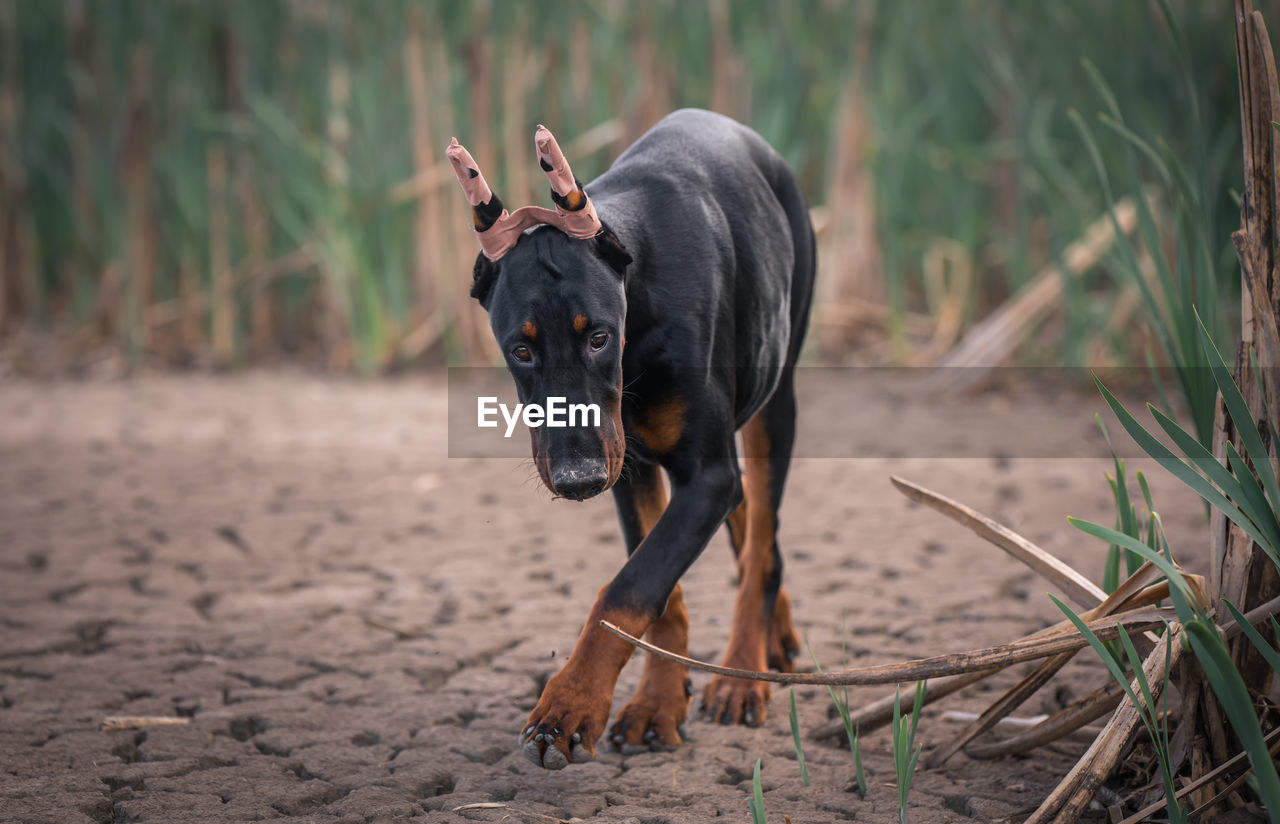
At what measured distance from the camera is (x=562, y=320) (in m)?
2.05

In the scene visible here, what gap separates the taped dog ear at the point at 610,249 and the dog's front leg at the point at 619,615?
463 millimetres

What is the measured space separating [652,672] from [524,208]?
109 centimetres

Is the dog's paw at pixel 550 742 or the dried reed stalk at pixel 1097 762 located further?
the dog's paw at pixel 550 742

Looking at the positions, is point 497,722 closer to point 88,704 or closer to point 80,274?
point 88,704

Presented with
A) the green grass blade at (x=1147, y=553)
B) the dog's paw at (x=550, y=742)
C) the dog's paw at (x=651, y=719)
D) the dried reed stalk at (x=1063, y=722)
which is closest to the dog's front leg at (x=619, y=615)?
the dog's paw at (x=550, y=742)

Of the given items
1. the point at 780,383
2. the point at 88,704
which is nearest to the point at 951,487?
the point at 780,383

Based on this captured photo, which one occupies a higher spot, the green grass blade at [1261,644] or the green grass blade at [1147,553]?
the green grass blade at [1147,553]

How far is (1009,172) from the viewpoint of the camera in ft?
22.5

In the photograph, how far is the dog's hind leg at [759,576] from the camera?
2768 millimetres

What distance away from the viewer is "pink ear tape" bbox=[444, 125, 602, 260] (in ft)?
6.48

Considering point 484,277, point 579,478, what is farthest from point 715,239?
point 579,478

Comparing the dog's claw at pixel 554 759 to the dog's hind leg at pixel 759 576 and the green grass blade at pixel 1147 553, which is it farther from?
the green grass blade at pixel 1147 553

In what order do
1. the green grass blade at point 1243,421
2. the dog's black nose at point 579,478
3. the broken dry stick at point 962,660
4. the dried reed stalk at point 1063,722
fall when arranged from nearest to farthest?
the green grass blade at point 1243,421 → the broken dry stick at point 962,660 → the dog's black nose at point 579,478 → the dried reed stalk at point 1063,722

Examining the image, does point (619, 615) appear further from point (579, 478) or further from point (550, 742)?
point (579, 478)
